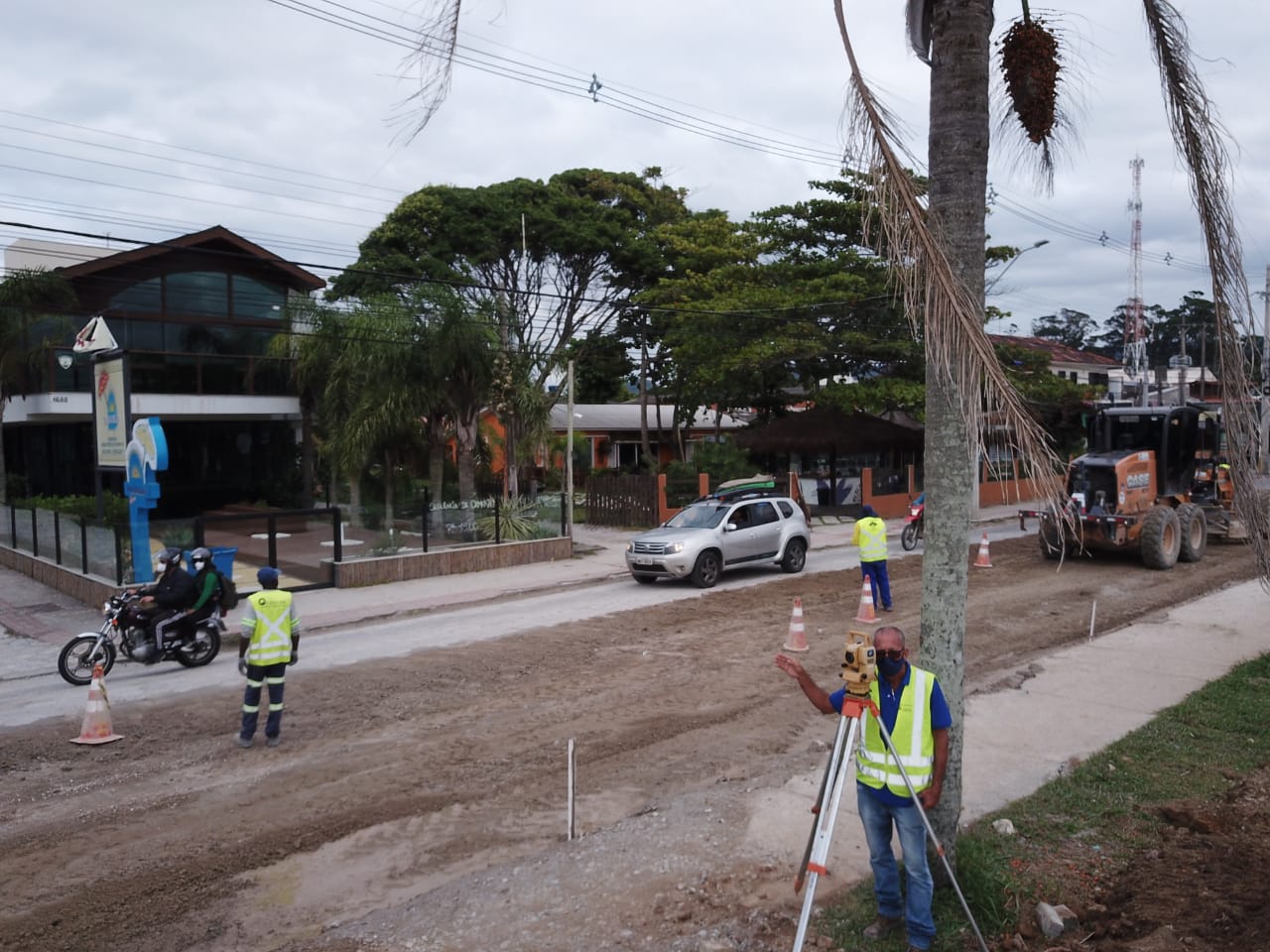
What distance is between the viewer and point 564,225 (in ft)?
107

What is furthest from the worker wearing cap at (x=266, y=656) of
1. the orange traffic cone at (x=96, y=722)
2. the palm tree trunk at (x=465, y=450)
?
the palm tree trunk at (x=465, y=450)

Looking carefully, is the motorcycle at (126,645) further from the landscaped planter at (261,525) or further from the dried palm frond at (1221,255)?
the dried palm frond at (1221,255)

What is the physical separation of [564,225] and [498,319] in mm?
10518

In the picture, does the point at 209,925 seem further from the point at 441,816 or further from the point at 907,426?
the point at 907,426

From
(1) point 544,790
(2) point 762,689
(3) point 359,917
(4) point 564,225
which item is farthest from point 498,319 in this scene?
(3) point 359,917

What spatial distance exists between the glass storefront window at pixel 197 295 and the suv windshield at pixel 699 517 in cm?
1751

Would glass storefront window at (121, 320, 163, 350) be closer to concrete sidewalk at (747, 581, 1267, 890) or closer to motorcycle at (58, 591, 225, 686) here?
motorcycle at (58, 591, 225, 686)

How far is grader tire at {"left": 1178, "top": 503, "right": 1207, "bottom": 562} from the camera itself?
19828mm

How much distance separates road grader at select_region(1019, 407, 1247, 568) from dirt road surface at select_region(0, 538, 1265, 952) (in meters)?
7.36

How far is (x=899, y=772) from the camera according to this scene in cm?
495

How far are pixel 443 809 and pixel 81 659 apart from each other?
6.70 m

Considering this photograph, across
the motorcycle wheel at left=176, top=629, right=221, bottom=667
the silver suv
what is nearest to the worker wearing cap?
the motorcycle wheel at left=176, top=629, right=221, bottom=667

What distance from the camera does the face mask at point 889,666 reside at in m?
5.05

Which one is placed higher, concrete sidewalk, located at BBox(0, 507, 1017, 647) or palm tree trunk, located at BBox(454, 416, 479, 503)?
palm tree trunk, located at BBox(454, 416, 479, 503)
